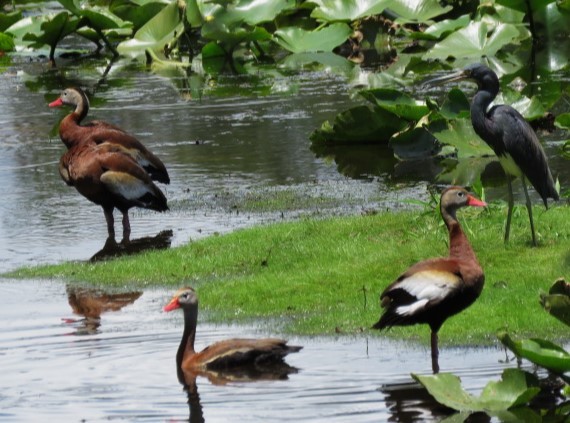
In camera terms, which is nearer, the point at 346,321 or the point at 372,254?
the point at 346,321

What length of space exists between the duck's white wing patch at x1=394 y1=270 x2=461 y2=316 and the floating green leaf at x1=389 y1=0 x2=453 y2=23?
17.3 meters

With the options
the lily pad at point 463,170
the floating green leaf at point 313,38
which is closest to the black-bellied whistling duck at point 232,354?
the lily pad at point 463,170

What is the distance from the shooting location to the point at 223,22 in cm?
2447

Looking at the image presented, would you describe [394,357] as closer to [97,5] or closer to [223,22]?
[223,22]

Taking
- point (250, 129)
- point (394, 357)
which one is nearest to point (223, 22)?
point (250, 129)

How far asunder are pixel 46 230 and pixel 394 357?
6077 millimetres

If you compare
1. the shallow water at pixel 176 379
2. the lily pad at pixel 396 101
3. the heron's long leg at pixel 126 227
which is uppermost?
the shallow water at pixel 176 379

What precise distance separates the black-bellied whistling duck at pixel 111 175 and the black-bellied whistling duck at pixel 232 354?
4.65 m

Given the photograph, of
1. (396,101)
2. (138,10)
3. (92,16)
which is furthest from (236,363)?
(138,10)

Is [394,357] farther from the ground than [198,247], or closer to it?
farther from the ground

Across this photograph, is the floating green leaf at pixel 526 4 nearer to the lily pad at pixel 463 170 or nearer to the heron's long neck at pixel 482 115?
the lily pad at pixel 463 170

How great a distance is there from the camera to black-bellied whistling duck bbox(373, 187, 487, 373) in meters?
8.39

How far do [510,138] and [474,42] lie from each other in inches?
446

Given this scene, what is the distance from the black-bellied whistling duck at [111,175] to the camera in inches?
528
